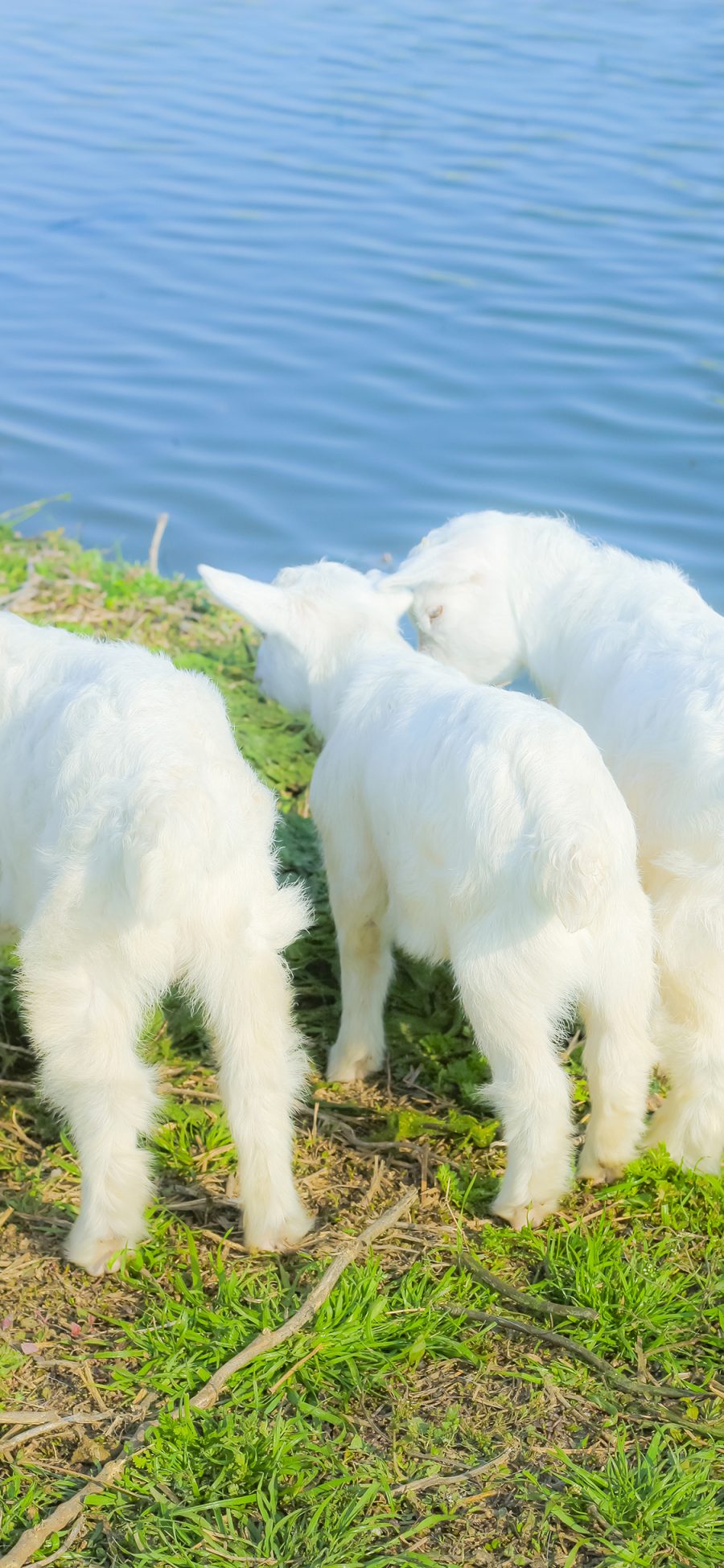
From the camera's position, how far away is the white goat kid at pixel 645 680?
439 centimetres

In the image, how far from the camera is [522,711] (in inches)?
168

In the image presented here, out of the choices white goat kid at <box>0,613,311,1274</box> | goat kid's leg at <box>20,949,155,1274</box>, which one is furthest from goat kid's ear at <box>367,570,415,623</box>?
goat kid's leg at <box>20,949,155,1274</box>

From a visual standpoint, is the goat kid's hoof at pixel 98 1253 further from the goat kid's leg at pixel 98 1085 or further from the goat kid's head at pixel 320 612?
the goat kid's head at pixel 320 612

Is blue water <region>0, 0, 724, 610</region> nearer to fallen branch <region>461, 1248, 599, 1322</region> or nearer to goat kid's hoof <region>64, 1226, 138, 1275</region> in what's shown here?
fallen branch <region>461, 1248, 599, 1322</region>

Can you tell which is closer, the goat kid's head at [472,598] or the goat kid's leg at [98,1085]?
the goat kid's leg at [98,1085]

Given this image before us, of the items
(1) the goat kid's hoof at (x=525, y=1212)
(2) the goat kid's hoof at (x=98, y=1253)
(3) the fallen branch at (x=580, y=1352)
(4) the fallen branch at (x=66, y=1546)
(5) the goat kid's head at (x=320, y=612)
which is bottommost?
(2) the goat kid's hoof at (x=98, y=1253)

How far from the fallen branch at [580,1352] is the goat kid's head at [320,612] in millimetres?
2475

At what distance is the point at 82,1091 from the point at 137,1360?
0.71 metres

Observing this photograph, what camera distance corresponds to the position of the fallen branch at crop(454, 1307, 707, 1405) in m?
3.79

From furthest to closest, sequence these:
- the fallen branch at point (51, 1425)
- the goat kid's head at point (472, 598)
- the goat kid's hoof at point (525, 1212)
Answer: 1. the goat kid's head at point (472, 598)
2. the goat kid's hoof at point (525, 1212)
3. the fallen branch at point (51, 1425)

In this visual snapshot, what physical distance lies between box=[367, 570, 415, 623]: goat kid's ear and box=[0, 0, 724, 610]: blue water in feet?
14.7

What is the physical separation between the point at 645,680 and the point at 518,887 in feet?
3.59

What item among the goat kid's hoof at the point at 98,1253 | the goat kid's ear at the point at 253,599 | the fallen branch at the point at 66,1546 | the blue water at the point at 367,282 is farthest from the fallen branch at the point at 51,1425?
the blue water at the point at 367,282

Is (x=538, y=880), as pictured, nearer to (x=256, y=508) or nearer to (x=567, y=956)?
(x=567, y=956)
